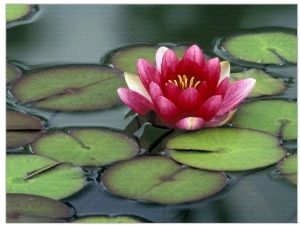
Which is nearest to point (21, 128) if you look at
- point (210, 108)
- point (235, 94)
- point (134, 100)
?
point (134, 100)

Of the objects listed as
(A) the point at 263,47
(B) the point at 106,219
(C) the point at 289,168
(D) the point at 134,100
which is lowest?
(B) the point at 106,219

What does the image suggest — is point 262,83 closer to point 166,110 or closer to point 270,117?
point 270,117

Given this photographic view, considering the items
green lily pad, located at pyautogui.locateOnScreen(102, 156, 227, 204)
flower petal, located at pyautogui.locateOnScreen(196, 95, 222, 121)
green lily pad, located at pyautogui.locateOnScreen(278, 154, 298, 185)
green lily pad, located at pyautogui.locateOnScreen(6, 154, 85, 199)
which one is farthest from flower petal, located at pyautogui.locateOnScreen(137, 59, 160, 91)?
green lily pad, located at pyautogui.locateOnScreen(278, 154, 298, 185)

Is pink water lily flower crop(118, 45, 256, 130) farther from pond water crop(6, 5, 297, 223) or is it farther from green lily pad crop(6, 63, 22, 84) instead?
green lily pad crop(6, 63, 22, 84)

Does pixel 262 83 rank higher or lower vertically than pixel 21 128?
higher

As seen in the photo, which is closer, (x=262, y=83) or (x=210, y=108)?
(x=210, y=108)

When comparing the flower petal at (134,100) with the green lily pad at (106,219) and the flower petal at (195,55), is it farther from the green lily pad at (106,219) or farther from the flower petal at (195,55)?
the green lily pad at (106,219)

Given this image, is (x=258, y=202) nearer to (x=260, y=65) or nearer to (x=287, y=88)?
(x=287, y=88)
